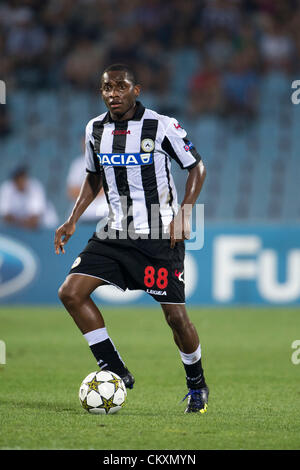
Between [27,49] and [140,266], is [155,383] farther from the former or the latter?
[27,49]

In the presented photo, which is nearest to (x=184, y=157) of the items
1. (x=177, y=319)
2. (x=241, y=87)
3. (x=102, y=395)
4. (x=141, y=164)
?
(x=141, y=164)

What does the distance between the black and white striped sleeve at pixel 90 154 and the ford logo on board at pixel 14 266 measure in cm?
587

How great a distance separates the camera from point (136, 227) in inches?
196

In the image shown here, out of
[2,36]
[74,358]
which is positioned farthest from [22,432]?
[2,36]

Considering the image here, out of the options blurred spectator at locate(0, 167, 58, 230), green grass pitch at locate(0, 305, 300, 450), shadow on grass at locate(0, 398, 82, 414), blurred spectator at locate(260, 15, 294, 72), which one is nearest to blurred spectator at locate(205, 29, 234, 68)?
blurred spectator at locate(260, 15, 294, 72)

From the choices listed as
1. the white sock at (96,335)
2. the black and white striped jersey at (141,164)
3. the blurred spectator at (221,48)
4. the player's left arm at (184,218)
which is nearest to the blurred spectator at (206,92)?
the blurred spectator at (221,48)

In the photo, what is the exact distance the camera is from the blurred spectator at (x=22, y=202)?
11547 millimetres

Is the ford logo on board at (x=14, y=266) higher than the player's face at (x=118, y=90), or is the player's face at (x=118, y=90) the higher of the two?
the player's face at (x=118, y=90)

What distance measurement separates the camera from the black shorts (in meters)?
4.83

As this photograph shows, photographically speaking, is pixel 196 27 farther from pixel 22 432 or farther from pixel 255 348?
pixel 22 432

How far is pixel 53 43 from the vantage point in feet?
47.8

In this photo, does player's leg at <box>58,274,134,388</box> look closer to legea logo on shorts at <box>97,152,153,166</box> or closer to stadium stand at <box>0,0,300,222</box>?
legea logo on shorts at <box>97,152,153,166</box>

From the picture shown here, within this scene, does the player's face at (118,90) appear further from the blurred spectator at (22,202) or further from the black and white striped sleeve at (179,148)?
the blurred spectator at (22,202)

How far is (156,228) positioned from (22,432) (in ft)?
4.92
